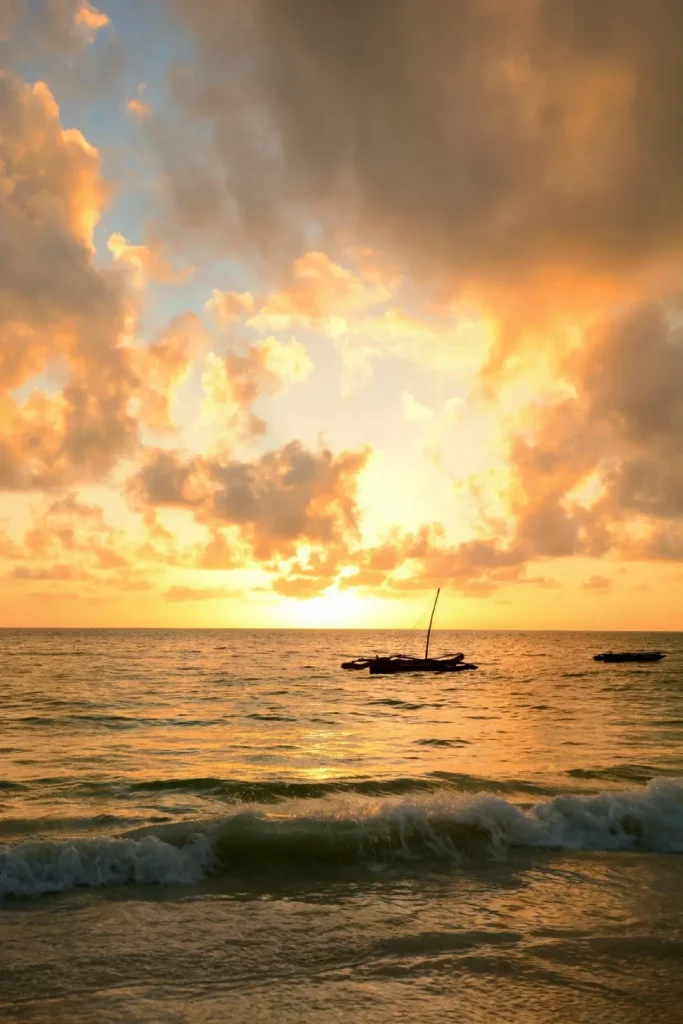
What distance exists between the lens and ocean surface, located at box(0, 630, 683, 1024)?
8094 mm

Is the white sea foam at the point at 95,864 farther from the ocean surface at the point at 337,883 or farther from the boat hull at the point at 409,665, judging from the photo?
the boat hull at the point at 409,665

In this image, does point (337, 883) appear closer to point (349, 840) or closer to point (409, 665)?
point (349, 840)

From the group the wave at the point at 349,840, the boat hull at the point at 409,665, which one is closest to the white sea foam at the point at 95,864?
the wave at the point at 349,840

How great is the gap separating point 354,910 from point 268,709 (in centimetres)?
3669

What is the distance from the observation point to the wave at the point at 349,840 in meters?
12.6

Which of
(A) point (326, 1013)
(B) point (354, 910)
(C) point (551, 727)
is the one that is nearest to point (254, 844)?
(B) point (354, 910)

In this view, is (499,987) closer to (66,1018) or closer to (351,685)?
(66,1018)

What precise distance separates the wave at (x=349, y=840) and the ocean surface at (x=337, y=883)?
0.05 m

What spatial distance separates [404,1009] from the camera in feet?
25.2

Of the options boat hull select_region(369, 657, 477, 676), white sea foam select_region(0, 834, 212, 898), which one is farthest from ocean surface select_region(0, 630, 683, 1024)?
boat hull select_region(369, 657, 477, 676)

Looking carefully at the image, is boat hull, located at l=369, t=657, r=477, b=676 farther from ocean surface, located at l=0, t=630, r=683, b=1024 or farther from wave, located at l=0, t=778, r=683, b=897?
wave, located at l=0, t=778, r=683, b=897

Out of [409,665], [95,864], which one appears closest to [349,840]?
[95,864]

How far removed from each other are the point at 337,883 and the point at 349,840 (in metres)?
1.96

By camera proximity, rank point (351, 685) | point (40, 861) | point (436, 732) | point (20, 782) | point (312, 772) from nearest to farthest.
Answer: point (40, 861) → point (20, 782) → point (312, 772) → point (436, 732) → point (351, 685)
